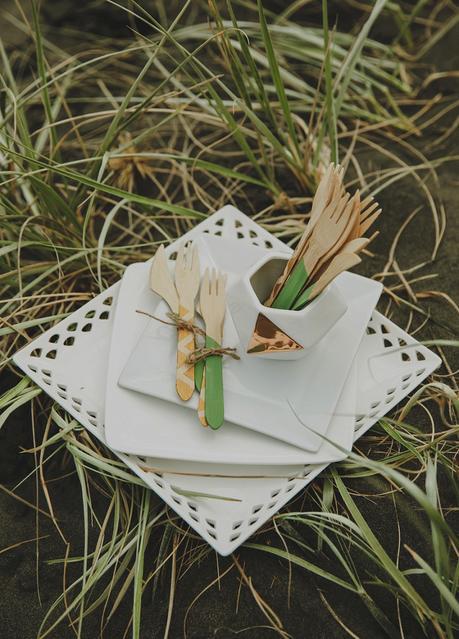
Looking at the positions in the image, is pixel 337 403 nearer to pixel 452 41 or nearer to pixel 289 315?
pixel 289 315

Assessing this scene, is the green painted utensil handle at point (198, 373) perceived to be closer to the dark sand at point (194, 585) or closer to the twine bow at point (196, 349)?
the twine bow at point (196, 349)

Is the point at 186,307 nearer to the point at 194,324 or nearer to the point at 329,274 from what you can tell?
the point at 194,324

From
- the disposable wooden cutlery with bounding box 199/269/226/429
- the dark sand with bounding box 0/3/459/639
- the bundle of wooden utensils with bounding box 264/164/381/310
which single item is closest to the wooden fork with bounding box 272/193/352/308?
the bundle of wooden utensils with bounding box 264/164/381/310

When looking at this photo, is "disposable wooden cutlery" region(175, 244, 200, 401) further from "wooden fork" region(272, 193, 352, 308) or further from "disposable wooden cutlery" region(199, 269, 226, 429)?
"wooden fork" region(272, 193, 352, 308)

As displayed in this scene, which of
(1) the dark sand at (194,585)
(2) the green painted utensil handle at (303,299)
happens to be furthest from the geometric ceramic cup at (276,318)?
(1) the dark sand at (194,585)

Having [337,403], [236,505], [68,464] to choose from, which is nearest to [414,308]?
[337,403]
